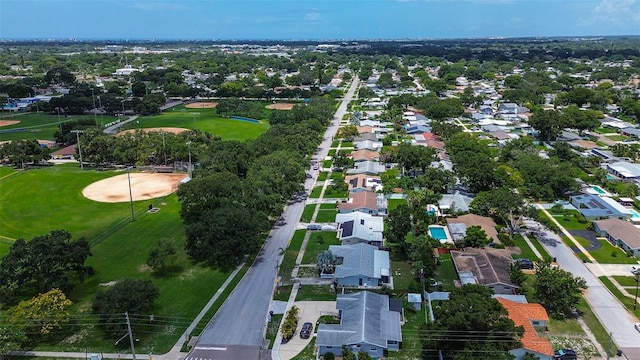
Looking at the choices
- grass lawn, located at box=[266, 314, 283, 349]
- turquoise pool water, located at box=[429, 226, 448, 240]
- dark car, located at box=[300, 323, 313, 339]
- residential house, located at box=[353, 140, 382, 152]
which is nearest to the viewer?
grass lawn, located at box=[266, 314, 283, 349]

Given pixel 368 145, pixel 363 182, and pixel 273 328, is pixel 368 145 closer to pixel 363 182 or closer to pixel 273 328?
pixel 363 182

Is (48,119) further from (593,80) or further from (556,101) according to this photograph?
(593,80)

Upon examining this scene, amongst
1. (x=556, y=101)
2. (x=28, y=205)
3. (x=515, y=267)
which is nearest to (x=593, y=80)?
(x=556, y=101)

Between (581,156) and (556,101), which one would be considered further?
(556,101)

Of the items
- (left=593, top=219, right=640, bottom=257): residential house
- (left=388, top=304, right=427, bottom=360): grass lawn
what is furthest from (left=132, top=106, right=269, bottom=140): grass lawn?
(left=388, top=304, right=427, bottom=360): grass lawn

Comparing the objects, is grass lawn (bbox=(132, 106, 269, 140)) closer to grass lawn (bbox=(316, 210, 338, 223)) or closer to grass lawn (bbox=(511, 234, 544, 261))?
grass lawn (bbox=(316, 210, 338, 223))

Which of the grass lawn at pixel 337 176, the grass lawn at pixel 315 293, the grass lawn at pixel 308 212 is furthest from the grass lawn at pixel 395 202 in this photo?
the grass lawn at pixel 315 293

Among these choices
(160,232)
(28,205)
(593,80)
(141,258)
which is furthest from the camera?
(593,80)
